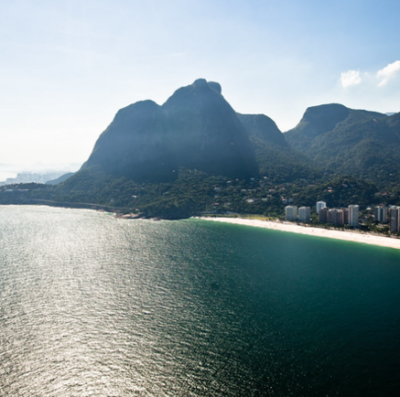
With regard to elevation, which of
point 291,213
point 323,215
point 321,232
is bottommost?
point 321,232

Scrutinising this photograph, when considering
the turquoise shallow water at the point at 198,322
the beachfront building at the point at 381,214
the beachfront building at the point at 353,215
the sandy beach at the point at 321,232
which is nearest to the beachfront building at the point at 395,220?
the sandy beach at the point at 321,232

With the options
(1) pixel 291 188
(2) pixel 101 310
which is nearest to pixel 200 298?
(2) pixel 101 310

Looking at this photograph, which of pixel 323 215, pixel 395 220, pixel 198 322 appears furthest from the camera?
pixel 323 215

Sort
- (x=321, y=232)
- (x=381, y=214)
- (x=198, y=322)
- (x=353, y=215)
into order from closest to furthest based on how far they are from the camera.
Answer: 1. (x=198, y=322)
2. (x=321, y=232)
3. (x=353, y=215)
4. (x=381, y=214)

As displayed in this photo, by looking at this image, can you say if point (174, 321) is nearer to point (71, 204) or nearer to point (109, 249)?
point (109, 249)

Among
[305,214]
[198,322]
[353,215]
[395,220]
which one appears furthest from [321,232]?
[198,322]

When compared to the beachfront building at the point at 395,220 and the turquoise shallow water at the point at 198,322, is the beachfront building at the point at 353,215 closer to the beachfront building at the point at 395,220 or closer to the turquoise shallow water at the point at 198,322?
the beachfront building at the point at 395,220

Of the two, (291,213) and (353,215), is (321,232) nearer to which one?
(353,215)

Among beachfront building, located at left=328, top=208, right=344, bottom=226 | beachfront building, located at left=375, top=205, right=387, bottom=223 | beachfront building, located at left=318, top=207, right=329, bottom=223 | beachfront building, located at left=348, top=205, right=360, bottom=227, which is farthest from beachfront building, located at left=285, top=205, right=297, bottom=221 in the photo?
beachfront building, located at left=375, top=205, right=387, bottom=223
